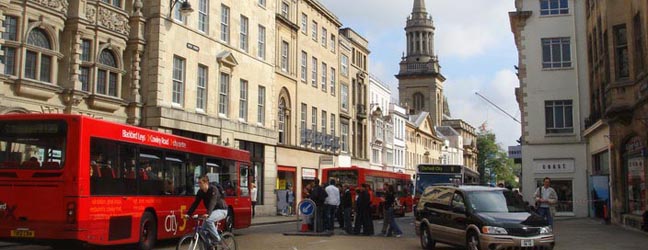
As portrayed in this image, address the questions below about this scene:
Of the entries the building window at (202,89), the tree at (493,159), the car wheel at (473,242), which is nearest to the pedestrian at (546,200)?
the car wheel at (473,242)

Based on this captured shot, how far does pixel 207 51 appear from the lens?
32656mm

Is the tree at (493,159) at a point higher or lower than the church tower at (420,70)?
lower

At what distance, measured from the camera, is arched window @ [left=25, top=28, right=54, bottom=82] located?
2270 centimetres

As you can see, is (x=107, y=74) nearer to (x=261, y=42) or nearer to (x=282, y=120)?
(x=261, y=42)

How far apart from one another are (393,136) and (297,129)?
A: 29.1 meters

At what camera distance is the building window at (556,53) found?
37.7m

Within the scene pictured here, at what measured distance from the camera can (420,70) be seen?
117062 mm

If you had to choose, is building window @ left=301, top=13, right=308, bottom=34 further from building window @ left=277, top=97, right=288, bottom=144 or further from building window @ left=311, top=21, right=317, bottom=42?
building window @ left=277, top=97, right=288, bottom=144

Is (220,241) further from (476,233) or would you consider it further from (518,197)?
(518,197)

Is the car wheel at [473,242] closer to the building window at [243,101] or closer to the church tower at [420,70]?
the building window at [243,101]

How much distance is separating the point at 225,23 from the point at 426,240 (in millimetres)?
21501

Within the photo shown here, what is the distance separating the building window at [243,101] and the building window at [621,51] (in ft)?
63.9

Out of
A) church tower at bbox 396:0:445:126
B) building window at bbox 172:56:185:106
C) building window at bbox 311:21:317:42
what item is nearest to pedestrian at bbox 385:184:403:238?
building window at bbox 172:56:185:106

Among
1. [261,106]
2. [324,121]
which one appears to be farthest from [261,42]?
[324,121]
